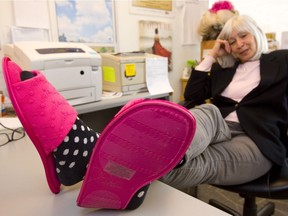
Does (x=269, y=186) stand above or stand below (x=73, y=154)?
→ below

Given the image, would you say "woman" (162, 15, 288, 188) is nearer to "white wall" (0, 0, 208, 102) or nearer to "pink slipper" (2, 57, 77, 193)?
"pink slipper" (2, 57, 77, 193)

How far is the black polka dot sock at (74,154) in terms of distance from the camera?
514 mm

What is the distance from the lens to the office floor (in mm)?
1458

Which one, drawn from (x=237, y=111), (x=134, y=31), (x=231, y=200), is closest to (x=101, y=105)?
(x=237, y=111)

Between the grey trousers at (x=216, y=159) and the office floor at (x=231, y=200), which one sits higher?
the grey trousers at (x=216, y=159)

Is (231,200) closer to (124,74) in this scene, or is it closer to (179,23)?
(124,74)

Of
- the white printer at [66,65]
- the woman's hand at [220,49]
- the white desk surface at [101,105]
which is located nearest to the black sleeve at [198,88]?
the woman's hand at [220,49]

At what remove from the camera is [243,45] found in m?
Answer: 1.24

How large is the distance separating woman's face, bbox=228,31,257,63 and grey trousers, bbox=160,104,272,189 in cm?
46

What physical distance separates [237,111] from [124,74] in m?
0.68

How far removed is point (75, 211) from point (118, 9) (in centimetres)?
164

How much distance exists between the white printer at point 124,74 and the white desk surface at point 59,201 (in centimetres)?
86

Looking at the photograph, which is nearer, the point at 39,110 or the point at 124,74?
the point at 39,110

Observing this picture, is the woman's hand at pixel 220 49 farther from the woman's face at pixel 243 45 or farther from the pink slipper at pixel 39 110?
the pink slipper at pixel 39 110
